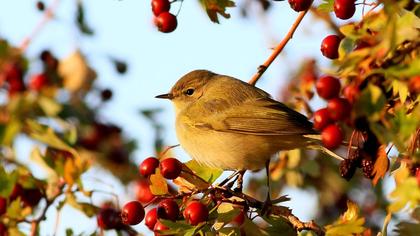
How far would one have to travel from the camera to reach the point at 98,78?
612 cm

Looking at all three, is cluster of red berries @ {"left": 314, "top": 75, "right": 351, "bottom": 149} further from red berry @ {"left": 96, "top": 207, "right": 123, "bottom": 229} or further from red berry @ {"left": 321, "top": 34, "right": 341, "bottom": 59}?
red berry @ {"left": 96, "top": 207, "right": 123, "bottom": 229}

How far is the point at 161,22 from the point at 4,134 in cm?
105

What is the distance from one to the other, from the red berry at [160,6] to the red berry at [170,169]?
0.88m

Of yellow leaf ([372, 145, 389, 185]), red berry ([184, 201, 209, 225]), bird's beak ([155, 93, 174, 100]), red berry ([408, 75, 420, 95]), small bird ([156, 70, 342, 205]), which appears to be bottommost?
bird's beak ([155, 93, 174, 100])

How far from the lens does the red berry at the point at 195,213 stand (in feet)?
10.2

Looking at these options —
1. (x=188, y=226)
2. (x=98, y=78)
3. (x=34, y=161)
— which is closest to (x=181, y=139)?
(x=98, y=78)

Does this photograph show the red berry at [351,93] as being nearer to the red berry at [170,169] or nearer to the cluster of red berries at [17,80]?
the red berry at [170,169]

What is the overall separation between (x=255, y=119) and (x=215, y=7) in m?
1.91

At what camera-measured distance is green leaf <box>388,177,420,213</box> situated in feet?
7.12

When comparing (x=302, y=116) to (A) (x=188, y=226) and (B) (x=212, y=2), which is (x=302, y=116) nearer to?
(B) (x=212, y=2)

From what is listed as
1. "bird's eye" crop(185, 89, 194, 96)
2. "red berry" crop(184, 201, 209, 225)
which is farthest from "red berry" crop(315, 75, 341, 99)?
"bird's eye" crop(185, 89, 194, 96)

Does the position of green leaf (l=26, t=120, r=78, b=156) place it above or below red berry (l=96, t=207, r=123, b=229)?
above

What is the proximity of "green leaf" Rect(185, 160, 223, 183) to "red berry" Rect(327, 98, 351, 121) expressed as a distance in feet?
5.17

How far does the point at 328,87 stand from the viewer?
240 cm
